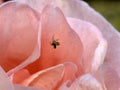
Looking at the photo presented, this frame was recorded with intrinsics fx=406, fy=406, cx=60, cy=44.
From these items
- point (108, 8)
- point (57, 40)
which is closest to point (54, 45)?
point (57, 40)

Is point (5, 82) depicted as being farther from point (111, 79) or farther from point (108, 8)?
point (108, 8)

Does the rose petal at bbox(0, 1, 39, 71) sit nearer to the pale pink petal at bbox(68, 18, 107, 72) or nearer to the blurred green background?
the pale pink petal at bbox(68, 18, 107, 72)

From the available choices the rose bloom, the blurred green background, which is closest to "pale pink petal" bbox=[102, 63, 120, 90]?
the rose bloom

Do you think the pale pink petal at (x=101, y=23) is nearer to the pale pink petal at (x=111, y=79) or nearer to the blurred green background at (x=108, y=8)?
the pale pink petal at (x=111, y=79)

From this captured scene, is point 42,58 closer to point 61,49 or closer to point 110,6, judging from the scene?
point 61,49

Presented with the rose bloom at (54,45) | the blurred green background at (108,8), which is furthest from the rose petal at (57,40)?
the blurred green background at (108,8)
